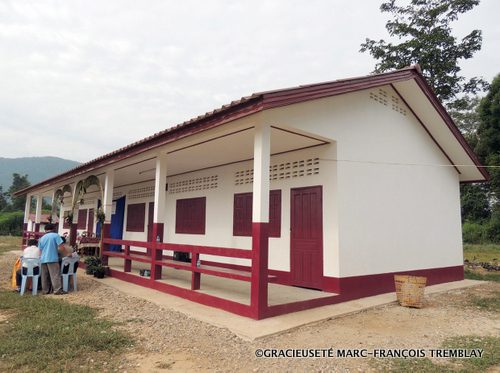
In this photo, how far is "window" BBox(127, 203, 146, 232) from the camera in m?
14.0

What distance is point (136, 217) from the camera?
14430mm

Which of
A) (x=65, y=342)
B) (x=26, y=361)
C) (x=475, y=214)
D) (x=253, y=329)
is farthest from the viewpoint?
(x=475, y=214)

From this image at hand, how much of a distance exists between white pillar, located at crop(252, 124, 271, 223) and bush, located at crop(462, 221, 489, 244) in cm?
2377

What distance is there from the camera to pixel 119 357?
399 cm

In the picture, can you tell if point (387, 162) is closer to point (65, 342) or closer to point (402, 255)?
point (402, 255)

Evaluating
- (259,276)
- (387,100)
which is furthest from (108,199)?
(387,100)

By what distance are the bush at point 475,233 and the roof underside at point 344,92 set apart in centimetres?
1576

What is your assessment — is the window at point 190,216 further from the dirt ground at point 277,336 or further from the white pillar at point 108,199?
the dirt ground at point 277,336

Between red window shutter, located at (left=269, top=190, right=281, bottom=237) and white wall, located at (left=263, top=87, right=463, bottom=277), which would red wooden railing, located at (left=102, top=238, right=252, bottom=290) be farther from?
white wall, located at (left=263, top=87, right=463, bottom=277)

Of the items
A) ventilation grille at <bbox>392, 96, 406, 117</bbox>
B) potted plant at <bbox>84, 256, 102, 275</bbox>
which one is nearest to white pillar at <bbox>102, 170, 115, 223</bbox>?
potted plant at <bbox>84, 256, 102, 275</bbox>

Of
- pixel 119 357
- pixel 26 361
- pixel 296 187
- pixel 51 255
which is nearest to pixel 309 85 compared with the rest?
pixel 296 187

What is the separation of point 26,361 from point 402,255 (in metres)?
→ 7.11

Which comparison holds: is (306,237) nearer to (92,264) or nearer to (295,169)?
(295,169)

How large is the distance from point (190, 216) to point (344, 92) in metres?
6.34
